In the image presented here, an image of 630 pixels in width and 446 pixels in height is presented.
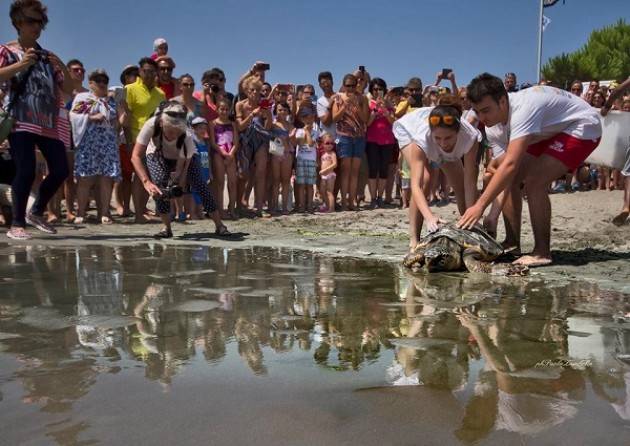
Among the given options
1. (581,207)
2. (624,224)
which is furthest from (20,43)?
(581,207)

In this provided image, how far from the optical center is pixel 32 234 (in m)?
5.91

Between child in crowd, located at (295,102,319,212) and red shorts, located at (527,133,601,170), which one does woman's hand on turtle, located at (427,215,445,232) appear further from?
child in crowd, located at (295,102,319,212)

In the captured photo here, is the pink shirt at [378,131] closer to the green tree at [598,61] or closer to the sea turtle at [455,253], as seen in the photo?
the sea turtle at [455,253]

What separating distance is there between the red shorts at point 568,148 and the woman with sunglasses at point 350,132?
4656mm

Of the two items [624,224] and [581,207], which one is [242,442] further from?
[581,207]

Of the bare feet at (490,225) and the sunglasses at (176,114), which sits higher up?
the sunglasses at (176,114)

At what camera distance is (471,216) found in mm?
4395

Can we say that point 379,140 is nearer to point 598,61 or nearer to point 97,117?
point 97,117

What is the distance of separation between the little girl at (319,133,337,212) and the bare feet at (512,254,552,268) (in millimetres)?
4643

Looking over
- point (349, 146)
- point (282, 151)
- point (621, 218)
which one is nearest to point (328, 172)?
point (349, 146)

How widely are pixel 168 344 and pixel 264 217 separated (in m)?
6.04

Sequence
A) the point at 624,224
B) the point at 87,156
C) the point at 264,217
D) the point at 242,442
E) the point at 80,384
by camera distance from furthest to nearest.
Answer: the point at 264,217 → the point at 87,156 → the point at 624,224 → the point at 80,384 → the point at 242,442

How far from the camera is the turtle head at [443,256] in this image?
14.1 feet

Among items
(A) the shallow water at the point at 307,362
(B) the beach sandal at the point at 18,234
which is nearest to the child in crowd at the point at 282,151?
(B) the beach sandal at the point at 18,234
